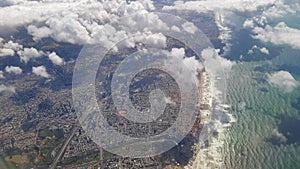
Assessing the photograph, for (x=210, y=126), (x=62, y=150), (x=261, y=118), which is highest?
(x=210, y=126)

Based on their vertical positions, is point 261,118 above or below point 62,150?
above

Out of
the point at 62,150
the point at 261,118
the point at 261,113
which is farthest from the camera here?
the point at 261,113

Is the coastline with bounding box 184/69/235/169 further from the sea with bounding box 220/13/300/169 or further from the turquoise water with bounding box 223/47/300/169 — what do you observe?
the turquoise water with bounding box 223/47/300/169

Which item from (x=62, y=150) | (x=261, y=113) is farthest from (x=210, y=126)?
(x=62, y=150)

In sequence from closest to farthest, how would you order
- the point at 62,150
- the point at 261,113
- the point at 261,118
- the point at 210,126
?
the point at 62,150
the point at 210,126
the point at 261,118
the point at 261,113

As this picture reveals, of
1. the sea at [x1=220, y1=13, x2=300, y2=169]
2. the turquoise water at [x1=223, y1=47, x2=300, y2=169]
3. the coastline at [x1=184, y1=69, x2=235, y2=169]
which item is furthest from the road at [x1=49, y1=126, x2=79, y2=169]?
the turquoise water at [x1=223, y1=47, x2=300, y2=169]

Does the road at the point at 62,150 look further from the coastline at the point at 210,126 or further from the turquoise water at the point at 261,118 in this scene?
the turquoise water at the point at 261,118

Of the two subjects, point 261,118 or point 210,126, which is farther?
point 261,118

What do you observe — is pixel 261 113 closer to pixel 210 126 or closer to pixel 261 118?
pixel 261 118

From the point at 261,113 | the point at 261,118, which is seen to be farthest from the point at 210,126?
the point at 261,113

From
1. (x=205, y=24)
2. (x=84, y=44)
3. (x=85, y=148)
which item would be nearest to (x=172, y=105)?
(x=85, y=148)
